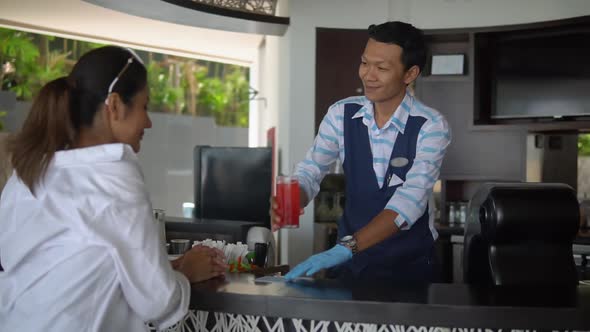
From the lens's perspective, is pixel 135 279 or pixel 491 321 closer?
pixel 135 279

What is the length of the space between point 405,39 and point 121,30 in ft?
17.0

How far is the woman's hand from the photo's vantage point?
89.7 inches

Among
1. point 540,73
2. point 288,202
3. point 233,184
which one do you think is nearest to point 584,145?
point 540,73

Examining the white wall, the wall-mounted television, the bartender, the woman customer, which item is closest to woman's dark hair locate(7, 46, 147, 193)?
the woman customer

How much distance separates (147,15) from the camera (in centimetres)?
573

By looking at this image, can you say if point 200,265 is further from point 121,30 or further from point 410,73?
point 121,30

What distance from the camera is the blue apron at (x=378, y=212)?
2875 millimetres

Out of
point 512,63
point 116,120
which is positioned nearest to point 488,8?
point 512,63

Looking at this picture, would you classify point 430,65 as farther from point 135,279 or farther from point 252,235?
point 135,279

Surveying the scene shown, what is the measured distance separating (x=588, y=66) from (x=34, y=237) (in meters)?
4.60

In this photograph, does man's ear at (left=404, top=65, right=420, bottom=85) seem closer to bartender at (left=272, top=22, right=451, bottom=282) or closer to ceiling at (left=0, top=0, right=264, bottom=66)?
bartender at (left=272, top=22, right=451, bottom=282)

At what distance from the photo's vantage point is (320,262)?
2.43m

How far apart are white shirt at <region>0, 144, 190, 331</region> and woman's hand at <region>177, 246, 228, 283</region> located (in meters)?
0.41

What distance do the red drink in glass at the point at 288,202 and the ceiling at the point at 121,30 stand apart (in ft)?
11.5
